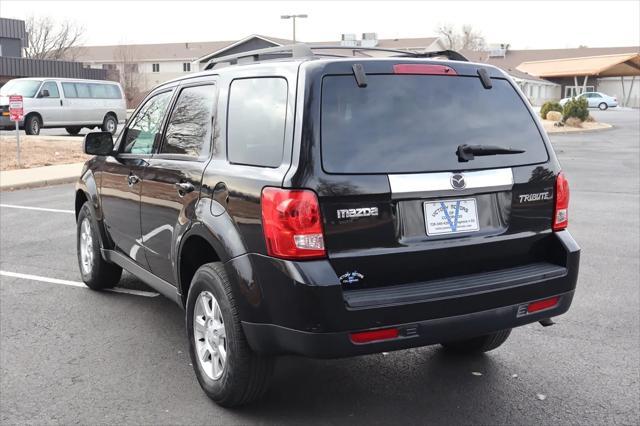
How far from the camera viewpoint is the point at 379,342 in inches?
132

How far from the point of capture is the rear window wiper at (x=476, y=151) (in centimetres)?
358

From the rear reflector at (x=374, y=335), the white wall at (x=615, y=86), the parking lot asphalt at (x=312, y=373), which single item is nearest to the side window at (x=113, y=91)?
the parking lot asphalt at (x=312, y=373)

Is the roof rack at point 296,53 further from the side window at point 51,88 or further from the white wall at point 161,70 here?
the white wall at point 161,70

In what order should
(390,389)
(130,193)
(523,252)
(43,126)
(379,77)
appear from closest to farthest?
(379,77), (523,252), (390,389), (130,193), (43,126)

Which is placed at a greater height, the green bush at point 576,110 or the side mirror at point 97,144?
the green bush at point 576,110

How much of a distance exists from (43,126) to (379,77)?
24282 mm

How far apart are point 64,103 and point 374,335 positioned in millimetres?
25207

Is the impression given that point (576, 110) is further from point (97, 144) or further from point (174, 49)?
point (174, 49)

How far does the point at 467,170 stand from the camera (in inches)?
140

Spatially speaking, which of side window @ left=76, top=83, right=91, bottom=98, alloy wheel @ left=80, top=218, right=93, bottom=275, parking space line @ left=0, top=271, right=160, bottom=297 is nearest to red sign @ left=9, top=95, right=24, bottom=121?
parking space line @ left=0, top=271, right=160, bottom=297

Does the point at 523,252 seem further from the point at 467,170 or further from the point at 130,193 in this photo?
the point at 130,193

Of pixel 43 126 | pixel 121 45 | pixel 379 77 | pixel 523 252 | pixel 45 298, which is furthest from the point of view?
pixel 121 45

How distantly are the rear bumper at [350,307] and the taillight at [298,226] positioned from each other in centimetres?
6

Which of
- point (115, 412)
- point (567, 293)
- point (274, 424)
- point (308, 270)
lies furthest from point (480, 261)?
point (115, 412)
